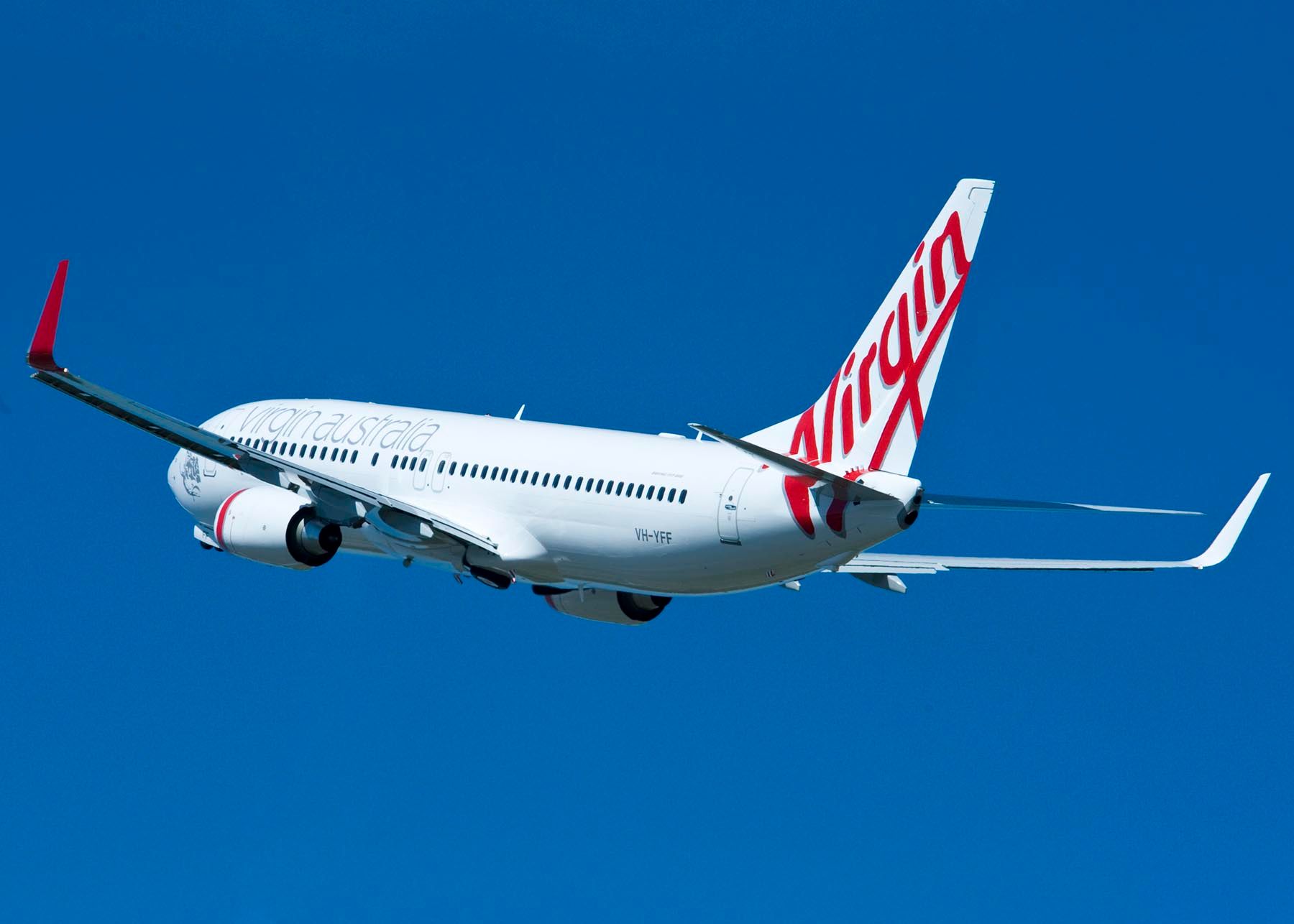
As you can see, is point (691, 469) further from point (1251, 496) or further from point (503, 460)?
point (1251, 496)

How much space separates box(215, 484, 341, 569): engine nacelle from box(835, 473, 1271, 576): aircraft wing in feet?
41.3

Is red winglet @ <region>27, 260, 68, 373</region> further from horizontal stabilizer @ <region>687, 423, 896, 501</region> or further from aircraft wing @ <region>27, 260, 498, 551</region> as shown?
horizontal stabilizer @ <region>687, 423, 896, 501</region>

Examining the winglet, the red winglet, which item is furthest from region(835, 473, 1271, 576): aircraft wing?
the red winglet

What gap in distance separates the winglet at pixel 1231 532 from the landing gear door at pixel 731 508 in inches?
443

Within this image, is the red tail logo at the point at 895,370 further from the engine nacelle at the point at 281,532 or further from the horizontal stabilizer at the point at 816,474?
the engine nacelle at the point at 281,532

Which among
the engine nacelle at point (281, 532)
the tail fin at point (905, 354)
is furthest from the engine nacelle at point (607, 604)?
the tail fin at point (905, 354)

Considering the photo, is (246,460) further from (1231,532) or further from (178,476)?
(1231,532)

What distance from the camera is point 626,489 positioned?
168ft

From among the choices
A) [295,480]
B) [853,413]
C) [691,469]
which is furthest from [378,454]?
[853,413]

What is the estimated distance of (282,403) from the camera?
204 ft

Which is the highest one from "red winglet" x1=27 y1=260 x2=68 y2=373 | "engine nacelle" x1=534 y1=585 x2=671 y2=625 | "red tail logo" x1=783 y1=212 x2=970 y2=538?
"red tail logo" x1=783 y1=212 x2=970 y2=538

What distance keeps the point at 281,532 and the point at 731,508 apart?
38.4ft

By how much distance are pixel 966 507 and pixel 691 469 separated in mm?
6712

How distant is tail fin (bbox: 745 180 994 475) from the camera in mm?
47812
